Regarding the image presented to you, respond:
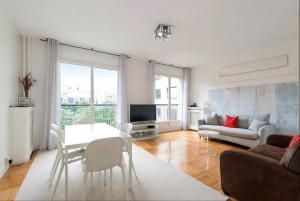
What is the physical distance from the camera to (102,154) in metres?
1.39

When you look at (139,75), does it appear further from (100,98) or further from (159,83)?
(100,98)

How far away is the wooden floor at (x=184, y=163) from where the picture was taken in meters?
1.84

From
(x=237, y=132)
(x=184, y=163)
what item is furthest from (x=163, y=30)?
(x=237, y=132)

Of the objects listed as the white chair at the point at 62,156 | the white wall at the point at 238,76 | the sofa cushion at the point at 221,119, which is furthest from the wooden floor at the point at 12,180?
the sofa cushion at the point at 221,119

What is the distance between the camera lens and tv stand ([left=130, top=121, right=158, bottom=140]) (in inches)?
167

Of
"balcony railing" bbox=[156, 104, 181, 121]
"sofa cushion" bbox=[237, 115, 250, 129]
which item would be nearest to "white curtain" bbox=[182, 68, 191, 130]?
"balcony railing" bbox=[156, 104, 181, 121]

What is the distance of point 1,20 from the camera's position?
2084mm

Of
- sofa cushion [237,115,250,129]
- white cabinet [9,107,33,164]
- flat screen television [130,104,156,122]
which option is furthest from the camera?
flat screen television [130,104,156,122]

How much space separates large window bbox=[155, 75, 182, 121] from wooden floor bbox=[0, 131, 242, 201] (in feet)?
5.57

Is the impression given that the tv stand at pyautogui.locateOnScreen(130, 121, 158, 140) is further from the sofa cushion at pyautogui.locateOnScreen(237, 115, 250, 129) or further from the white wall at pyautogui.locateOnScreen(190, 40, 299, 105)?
the sofa cushion at pyautogui.locateOnScreen(237, 115, 250, 129)

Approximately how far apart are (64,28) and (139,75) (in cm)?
234

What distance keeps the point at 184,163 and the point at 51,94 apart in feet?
10.1

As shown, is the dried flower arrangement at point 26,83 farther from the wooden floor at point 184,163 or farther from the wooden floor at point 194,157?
the wooden floor at point 194,157

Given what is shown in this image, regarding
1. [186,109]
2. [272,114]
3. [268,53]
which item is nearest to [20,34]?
[186,109]
